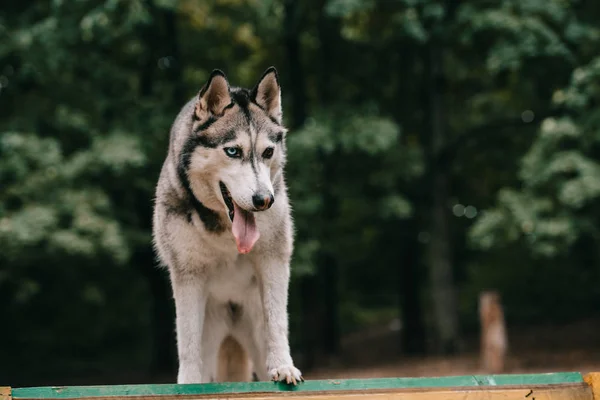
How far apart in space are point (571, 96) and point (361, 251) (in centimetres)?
931

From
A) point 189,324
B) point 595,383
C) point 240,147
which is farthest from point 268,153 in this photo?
point 595,383

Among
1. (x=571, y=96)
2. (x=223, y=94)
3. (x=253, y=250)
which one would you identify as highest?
(x=571, y=96)

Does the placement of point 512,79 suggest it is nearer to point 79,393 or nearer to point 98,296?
point 98,296

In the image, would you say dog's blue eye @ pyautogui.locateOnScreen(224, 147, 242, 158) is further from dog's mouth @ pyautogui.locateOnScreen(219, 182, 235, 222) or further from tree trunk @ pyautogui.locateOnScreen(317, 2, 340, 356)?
tree trunk @ pyautogui.locateOnScreen(317, 2, 340, 356)

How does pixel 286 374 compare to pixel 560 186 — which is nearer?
pixel 286 374

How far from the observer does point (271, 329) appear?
4762mm

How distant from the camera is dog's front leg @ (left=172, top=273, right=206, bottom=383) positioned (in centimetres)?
489

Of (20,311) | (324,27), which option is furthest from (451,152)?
(20,311)

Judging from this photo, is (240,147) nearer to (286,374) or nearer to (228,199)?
(228,199)

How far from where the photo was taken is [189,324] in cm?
491

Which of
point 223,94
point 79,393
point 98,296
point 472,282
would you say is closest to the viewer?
point 79,393

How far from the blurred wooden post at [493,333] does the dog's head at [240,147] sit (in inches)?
407

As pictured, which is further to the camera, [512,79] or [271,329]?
[512,79]

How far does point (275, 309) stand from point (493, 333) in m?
10.4
